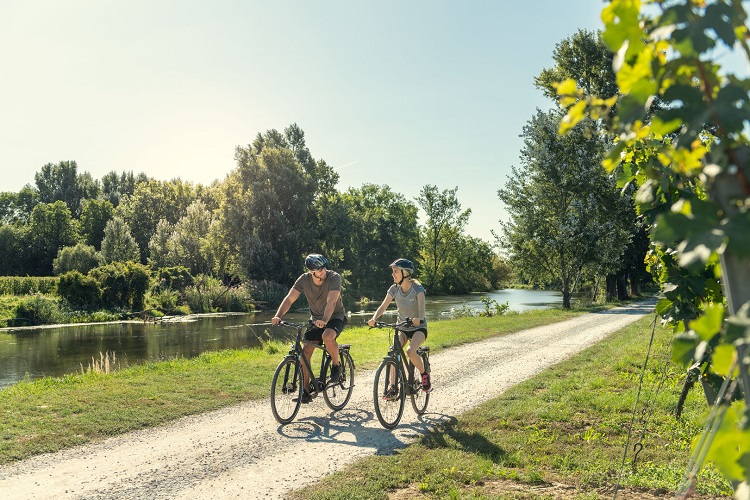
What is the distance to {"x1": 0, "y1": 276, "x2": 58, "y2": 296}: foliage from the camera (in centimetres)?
3669

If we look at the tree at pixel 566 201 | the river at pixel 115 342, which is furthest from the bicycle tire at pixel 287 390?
the tree at pixel 566 201

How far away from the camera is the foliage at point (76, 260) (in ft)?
180

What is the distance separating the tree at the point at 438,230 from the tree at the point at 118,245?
105 feet

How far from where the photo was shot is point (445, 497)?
526 centimetres

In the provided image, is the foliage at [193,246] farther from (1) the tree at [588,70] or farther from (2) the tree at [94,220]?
(1) the tree at [588,70]

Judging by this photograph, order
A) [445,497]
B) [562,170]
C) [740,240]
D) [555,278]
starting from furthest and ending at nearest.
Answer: [555,278], [562,170], [445,497], [740,240]

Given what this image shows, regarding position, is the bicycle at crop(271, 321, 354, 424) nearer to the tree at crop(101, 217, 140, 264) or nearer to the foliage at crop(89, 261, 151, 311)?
the foliage at crop(89, 261, 151, 311)

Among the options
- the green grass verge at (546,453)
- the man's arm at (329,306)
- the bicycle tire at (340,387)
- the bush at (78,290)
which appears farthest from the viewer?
the bush at (78,290)

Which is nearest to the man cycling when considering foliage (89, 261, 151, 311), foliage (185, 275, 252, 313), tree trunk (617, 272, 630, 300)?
foliage (89, 261, 151, 311)

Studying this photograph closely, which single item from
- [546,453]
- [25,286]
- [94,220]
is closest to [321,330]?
[546,453]

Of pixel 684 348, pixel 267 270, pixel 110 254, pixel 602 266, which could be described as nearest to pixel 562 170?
pixel 602 266

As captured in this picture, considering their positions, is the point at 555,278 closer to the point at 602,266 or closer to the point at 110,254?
the point at 602,266

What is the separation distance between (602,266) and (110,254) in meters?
44.5

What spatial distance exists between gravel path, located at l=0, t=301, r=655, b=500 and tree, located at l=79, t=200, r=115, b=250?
70134 millimetres
